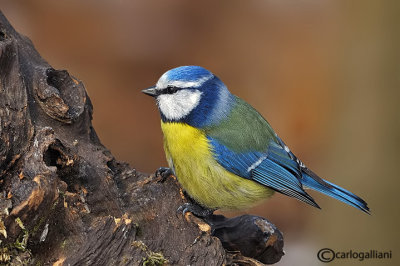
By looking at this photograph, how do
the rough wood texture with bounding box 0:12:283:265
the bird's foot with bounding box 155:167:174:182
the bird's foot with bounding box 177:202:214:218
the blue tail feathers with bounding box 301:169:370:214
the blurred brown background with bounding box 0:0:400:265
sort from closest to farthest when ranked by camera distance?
1. the rough wood texture with bounding box 0:12:283:265
2. the bird's foot with bounding box 177:202:214:218
3. the bird's foot with bounding box 155:167:174:182
4. the blue tail feathers with bounding box 301:169:370:214
5. the blurred brown background with bounding box 0:0:400:265

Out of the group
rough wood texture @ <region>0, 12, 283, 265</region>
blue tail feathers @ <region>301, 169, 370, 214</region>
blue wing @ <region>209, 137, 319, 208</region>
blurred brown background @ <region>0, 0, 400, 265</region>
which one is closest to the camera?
rough wood texture @ <region>0, 12, 283, 265</region>

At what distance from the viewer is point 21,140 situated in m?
1.87

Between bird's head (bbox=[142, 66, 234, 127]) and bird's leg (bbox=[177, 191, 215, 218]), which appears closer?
bird's leg (bbox=[177, 191, 215, 218])

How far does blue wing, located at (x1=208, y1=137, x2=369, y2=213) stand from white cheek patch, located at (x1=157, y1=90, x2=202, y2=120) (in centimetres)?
16

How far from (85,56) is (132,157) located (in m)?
0.87

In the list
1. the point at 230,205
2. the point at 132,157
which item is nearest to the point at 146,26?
the point at 132,157

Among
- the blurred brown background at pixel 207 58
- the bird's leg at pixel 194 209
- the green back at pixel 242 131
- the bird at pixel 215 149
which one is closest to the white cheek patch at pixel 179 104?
the bird at pixel 215 149

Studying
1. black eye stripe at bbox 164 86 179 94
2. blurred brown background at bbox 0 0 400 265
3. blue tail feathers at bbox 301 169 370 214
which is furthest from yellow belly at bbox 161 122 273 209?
blurred brown background at bbox 0 0 400 265

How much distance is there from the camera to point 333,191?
2516 mm

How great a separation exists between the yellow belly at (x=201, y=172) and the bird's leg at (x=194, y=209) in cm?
2

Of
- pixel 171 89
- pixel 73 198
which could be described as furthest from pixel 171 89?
pixel 73 198

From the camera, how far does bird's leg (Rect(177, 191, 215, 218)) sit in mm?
2075

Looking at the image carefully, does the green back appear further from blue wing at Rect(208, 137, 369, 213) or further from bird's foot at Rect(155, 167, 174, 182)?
bird's foot at Rect(155, 167, 174, 182)

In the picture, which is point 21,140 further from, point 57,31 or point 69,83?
point 57,31
